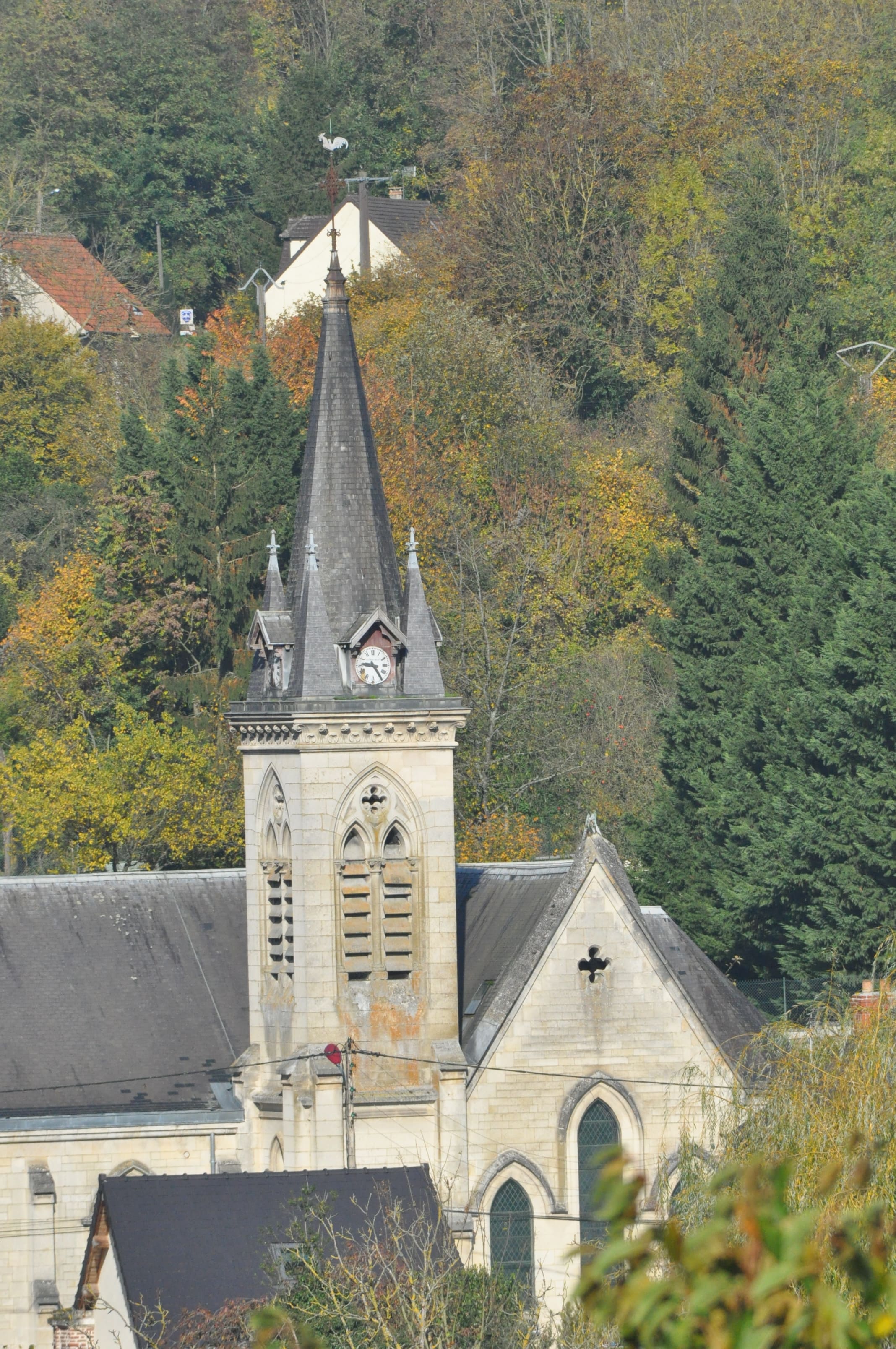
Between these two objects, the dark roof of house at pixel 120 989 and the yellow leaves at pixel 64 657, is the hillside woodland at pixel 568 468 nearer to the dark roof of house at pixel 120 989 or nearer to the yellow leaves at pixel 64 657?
the yellow leaves at pixel 64 657

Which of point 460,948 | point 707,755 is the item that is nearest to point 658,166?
point 707,755

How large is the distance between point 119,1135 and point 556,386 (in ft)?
145

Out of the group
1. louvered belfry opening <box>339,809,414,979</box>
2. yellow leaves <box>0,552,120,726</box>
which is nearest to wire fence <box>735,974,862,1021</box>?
louvered belfry opening <box>339,809,414,979</box>

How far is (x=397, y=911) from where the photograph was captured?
31328 millimetres

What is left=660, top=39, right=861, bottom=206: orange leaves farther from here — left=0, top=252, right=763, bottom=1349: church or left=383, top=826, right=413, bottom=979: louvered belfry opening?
left=383, top=826, right=413, bottom=979: louvered belfry opening

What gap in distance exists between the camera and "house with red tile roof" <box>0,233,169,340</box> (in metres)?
85.6

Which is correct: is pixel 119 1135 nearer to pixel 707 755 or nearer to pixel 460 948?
pixel 460 948

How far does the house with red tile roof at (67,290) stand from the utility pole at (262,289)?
3914 millimetres

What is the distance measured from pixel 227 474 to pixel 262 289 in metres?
24.0

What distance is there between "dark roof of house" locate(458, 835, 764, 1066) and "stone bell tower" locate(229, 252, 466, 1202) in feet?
2.59

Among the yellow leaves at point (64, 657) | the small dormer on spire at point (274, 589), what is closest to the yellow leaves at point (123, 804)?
the yellow leaves at point (64, 657)

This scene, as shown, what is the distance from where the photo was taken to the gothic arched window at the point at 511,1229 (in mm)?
30750

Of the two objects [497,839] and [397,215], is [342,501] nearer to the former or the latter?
[497,839]

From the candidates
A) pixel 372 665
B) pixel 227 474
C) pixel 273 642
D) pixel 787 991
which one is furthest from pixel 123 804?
pixel 372 665
